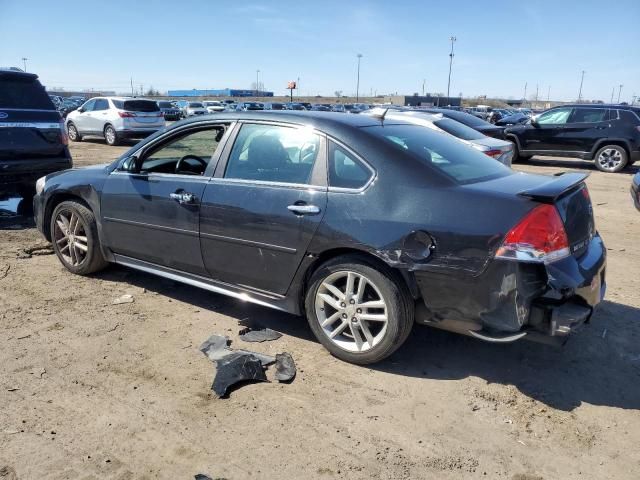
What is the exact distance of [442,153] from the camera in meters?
3.81

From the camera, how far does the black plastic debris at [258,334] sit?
12.9 feet

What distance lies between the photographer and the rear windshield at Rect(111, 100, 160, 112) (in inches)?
730

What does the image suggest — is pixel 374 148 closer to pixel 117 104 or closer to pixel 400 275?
pixel 400 275

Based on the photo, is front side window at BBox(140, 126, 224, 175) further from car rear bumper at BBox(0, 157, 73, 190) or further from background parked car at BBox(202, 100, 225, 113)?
background parked car at BBox(202, 100, 225, 113)

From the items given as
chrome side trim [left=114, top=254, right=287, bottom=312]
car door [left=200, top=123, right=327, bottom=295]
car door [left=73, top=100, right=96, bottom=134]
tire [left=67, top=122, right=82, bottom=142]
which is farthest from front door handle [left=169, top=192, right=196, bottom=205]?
tire [left=67, top=122, right=82, bottom=142]

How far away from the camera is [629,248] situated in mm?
6520

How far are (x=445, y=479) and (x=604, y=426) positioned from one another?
42.6 inches

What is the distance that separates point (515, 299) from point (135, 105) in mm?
18185

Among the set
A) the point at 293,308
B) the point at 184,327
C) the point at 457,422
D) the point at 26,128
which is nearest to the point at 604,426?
the point at 457,422

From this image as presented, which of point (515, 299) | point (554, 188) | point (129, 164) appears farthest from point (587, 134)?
point (129, 164)

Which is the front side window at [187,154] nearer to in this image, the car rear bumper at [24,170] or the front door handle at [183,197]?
the front door handle at [183,197]

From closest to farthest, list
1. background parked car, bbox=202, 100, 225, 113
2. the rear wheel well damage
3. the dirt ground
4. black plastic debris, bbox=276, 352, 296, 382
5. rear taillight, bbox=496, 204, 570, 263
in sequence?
the dirt ground → rear taillight, bbox=496, 204, 570, 263 → the rear wheel well damage → black plastic debris, bbox=276, 352, 296, 382 → background parked car, bbox=202, 100, 225, 113

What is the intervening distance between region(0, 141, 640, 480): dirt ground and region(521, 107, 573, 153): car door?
11351mm

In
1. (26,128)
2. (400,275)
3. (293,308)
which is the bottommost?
(293,308)
